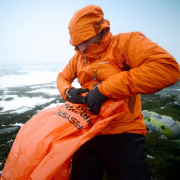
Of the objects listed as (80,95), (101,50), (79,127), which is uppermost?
(101,50)

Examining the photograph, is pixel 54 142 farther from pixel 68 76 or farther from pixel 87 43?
pixel 87 43

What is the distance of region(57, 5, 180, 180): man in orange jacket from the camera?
1564mm

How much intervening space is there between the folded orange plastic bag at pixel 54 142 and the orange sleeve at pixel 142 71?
0.27m

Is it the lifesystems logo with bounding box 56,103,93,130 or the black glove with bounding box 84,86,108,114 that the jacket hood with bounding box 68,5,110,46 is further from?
the lifesystems logo with bounding box 56,103,93,130

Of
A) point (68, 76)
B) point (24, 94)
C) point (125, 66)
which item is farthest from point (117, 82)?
point (24, 94)

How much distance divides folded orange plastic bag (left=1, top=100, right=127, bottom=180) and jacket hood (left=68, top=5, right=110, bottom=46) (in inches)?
42.2

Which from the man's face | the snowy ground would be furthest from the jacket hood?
the snowy ground

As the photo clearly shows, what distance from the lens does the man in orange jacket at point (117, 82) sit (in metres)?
1.56

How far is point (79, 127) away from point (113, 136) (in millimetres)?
568

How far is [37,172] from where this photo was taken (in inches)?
60.7

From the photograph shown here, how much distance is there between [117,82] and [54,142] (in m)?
1.28

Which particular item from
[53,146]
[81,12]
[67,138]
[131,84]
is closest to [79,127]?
[67,138]

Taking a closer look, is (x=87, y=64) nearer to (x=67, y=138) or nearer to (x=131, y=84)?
(x=131, y=84)

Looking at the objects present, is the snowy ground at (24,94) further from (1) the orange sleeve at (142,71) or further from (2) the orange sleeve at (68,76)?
(1) the orange sleeve at (142,71)
